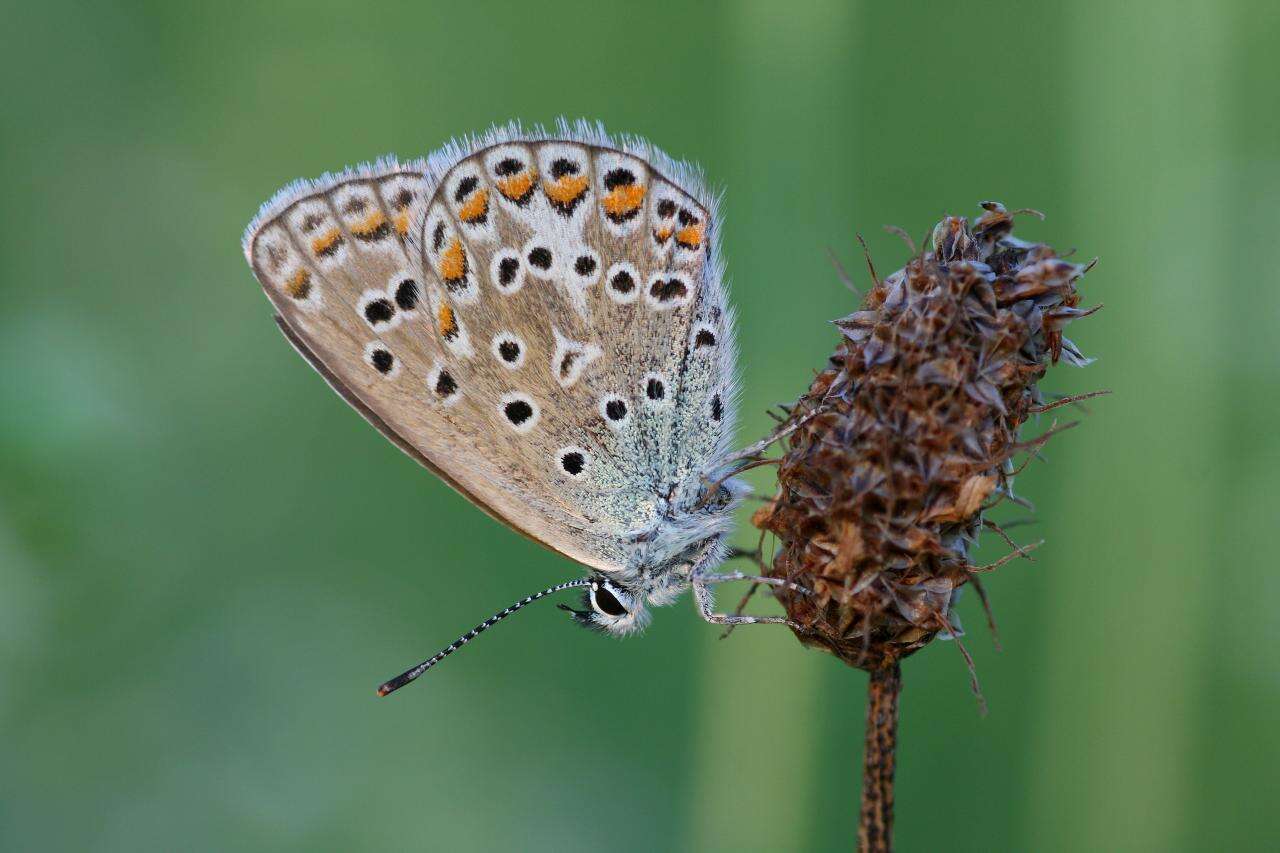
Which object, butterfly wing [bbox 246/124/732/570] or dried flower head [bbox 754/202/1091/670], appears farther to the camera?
butterfly wing [bbox 246/124/732/570]

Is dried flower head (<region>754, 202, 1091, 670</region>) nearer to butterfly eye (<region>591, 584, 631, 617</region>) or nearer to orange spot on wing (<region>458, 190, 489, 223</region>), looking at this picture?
butterfly eye (<region>591, 584, 631, 617</region>)

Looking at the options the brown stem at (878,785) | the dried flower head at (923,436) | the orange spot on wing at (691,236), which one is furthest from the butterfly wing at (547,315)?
the brown stem at (878,785)

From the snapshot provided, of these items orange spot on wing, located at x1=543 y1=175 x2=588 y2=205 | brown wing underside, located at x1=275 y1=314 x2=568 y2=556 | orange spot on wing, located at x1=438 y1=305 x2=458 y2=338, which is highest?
orange spot on wing, located at x1=543 y1=175 x2=588 y2=205

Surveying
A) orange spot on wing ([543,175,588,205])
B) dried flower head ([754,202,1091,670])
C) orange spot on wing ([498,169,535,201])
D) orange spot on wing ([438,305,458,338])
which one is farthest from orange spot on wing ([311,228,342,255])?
dried flower head ([754,202,1091,670])

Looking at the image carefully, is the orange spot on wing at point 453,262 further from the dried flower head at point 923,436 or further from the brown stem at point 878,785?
the brown stem at point 878,785

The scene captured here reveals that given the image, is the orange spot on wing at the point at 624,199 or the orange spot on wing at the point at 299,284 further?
the orange spot on wing at the point at 624,199

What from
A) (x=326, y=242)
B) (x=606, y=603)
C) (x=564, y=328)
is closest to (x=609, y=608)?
(x=606, y=603)

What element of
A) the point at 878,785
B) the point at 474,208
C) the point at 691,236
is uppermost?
the point at 474,208

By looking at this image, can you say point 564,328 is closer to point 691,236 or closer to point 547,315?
point 547,315
